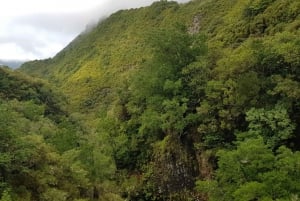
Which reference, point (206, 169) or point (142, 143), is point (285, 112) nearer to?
point (206, 169)

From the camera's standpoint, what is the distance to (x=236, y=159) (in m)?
30.0

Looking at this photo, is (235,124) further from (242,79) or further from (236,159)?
(236,159)

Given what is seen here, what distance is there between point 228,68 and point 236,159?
47.9 ft

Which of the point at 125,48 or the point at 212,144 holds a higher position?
the point at 125,48

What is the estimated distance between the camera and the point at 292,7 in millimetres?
56750

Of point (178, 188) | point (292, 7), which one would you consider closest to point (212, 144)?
point (178, 188)

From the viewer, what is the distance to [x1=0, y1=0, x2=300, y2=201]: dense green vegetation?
31047 mm

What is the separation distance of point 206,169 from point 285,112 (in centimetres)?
1078

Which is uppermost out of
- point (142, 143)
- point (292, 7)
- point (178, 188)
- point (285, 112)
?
point (292, 7)

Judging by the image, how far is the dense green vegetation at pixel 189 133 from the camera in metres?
31.0

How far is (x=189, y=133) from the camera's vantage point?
152 feet

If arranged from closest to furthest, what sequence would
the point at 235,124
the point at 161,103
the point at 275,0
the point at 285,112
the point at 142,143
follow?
the point at 285,112 → the point at 235,124 → the point at 161,103 → the point at 142,143 → the point at 275,0

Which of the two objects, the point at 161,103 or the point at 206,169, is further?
the point at 161,103

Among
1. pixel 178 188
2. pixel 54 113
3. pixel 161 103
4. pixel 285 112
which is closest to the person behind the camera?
pixel 285 112
